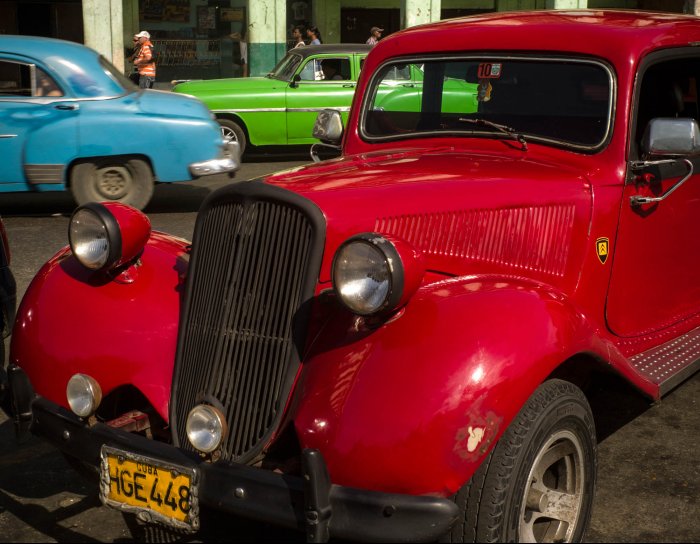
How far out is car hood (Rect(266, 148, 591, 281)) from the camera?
3.30 m

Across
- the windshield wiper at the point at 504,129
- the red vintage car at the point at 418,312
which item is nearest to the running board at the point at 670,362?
the red vintage car at the point at 418,312

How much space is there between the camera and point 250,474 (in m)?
2.85

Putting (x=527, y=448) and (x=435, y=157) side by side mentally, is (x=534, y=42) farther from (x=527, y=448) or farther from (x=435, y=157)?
(x=527, y=448)

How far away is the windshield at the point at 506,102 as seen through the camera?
4004 mm

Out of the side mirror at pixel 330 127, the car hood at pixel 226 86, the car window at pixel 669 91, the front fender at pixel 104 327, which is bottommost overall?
the front fender at pixel 104 327

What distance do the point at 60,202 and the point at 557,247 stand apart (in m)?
8.15

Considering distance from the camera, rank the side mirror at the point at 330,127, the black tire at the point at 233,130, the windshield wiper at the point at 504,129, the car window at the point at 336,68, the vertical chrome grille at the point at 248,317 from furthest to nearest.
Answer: the car window at the point at 336,68
the black tire at the point at 233,130
the side mirror at the point at 330,127
the windshield wiper at the point at 504,129
the vertical chrome grille at the point at 248,317

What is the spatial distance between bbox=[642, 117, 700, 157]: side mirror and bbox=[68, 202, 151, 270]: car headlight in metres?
1.96

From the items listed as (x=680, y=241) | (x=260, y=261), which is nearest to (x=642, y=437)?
(x=680, y=241)

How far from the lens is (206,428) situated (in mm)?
3049

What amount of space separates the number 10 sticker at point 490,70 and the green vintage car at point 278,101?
938cm

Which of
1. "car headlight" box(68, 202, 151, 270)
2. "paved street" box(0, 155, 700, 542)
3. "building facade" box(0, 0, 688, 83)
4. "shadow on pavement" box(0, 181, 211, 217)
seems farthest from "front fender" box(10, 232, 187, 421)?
"building facade" box(0, 0, 688, 83)

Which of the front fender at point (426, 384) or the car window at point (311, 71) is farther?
the car window at point (311, 71)

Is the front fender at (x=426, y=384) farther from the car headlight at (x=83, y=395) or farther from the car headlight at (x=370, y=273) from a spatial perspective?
the car headlight at (x=83, y=395)
